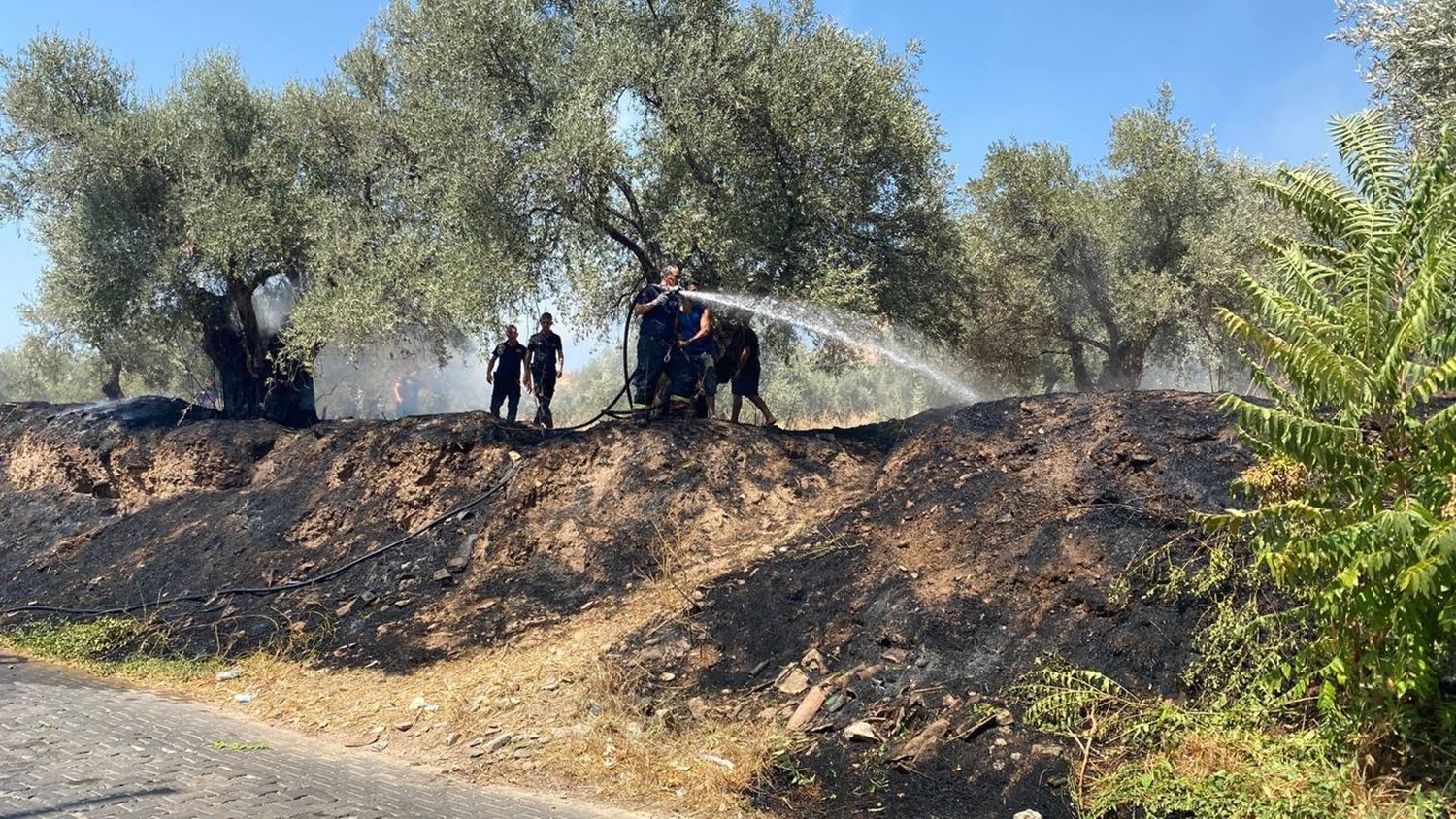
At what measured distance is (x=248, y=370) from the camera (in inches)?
662

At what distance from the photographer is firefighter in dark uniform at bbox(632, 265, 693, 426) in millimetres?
10422

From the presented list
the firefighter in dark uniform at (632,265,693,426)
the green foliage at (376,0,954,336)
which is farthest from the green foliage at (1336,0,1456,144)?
the firefighter in dark uniform at (632,265,693,426)

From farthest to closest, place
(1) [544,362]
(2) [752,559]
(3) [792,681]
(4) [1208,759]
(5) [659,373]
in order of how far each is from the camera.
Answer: (1) [544,362] → (5) [659,373] → (2) [752,559] → (3) [792,681] → (4) [1208,759]

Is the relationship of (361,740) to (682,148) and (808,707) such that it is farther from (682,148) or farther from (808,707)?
(682,148)

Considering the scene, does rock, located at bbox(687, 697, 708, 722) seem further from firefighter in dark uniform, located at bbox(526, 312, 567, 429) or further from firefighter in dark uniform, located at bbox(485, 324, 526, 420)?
firefighter in dark uniform, located at bbox(485, 324, 526, 420)

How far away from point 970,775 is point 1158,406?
366 centimetres

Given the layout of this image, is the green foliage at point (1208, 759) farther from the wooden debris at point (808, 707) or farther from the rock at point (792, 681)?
the rock at point (792, 681)

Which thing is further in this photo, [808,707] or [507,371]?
[507,371]

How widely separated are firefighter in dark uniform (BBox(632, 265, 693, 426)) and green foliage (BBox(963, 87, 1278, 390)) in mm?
9513

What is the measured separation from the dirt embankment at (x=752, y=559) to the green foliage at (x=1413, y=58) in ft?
19.3

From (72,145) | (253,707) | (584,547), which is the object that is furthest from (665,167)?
(72,145)

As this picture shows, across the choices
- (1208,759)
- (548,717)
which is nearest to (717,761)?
(548,717)

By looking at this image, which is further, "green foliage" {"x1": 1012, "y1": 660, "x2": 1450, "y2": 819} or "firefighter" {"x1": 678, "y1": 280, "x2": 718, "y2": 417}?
"firefighter" {"x1": 678, "y1": 280, "x2": 718, "y2": 417}

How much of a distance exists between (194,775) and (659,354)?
20.0 feet
